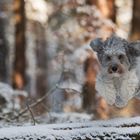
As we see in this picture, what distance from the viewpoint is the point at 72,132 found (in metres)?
4.09

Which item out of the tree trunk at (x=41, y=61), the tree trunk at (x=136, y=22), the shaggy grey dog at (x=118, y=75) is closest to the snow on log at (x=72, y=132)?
the shaggy grey dog at (x=118, y=75)

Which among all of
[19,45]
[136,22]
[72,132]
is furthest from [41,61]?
[72,132]

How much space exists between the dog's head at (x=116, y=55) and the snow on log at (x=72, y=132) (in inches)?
93.1

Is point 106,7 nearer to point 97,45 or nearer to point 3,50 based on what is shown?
point 97,45

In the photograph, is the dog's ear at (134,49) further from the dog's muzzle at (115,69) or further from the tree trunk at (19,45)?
the tree trunk at (19,45)

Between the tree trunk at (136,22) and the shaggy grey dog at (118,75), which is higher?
the tree trunk at (136,22)

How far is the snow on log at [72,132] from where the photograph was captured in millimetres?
3965

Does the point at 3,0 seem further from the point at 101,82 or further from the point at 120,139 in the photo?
the point at 120,139

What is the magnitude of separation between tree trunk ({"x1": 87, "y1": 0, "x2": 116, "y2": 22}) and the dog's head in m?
7.12

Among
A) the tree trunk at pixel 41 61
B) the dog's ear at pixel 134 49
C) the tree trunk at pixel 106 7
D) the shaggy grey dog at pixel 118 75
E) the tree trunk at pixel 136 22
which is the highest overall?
the tree trunk at pixel 41 61

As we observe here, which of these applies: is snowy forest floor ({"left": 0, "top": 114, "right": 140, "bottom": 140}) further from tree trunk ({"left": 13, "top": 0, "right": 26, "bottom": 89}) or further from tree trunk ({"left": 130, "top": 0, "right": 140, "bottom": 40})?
tree trunk ({"left": 13, "top": 0, "right": 26, "bottom": 89})

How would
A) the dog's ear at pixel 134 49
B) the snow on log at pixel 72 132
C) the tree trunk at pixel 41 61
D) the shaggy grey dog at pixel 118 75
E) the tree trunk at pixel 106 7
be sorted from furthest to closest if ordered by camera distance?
the tree trunk at pixel 41 61
the tree trunk at pixel 106 7
the dog's ear at pixel 134 49
the shaggy grey dog at pixel 118 75
the snow on log at pixel 72 132

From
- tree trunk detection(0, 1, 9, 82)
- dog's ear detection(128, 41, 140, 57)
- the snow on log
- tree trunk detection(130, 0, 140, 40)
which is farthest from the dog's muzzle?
tree trunk detection(0, 1, 9, 82)

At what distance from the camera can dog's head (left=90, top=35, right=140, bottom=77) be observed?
6.64 metres
